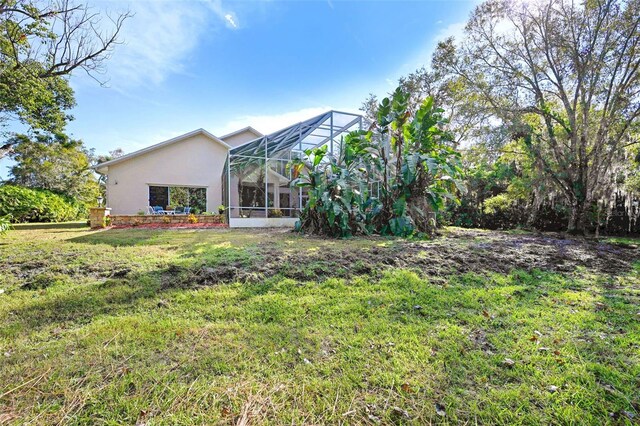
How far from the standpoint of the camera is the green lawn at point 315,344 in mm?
1509

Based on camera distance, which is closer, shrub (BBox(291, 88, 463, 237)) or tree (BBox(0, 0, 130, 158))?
shrub (BBox(291, 88, 463, 237))

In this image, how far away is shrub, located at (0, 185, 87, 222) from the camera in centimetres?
1341

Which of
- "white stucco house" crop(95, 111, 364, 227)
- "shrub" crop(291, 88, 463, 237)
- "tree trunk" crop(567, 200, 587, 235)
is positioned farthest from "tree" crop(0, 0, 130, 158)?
"tree trunk" crop(567, 200, 587, 235)

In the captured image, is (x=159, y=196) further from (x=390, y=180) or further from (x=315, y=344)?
(x=315, y=344)

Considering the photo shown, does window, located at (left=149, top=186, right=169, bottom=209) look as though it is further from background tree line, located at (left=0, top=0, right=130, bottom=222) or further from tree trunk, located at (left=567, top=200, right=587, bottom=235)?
tree trunk, located at (left=567, top=200, right=587, bottom=235)

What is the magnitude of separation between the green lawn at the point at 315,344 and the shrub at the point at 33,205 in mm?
14104

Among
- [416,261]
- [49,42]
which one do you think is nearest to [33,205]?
[49,42]

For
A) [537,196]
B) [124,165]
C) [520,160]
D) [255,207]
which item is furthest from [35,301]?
[124,165]

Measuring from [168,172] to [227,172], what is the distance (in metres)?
4.46

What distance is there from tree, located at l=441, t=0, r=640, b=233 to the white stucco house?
515 centimetres

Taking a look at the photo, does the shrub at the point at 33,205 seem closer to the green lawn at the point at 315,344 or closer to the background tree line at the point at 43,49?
the background tree line at the point at 43,49

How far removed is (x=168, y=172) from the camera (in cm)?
1534

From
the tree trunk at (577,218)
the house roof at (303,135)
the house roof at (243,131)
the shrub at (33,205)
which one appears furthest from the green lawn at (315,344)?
the house roof at (243,131)

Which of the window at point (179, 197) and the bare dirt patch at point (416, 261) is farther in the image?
the window at point (179, 197)
